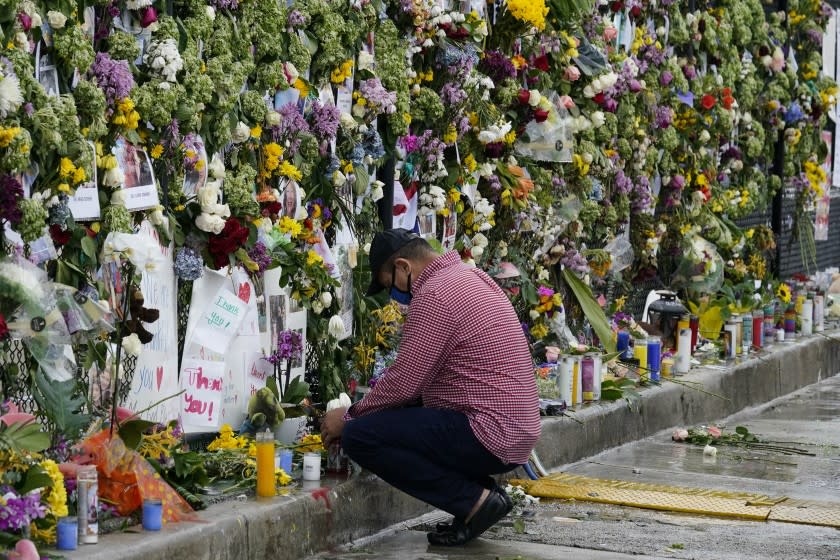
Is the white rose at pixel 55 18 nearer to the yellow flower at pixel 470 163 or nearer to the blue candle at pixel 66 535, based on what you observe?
the blue candle at pixel 66 535

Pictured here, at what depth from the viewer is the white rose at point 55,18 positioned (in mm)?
5516

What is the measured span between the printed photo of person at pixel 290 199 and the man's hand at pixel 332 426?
1051 mm

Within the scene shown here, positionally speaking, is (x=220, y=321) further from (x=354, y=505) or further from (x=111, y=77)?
(x=111, y=77)

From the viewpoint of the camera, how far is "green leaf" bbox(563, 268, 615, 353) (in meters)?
10.0

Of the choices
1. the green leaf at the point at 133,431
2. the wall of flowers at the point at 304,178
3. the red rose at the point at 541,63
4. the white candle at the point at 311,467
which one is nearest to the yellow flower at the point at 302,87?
the wall of flowers at the point at 304,178

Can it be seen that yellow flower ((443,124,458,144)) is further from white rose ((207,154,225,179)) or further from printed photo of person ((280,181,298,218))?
white rose ((207,154,225,179))

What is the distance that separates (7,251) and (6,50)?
0.70 metres

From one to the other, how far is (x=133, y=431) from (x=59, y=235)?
30.2 inches

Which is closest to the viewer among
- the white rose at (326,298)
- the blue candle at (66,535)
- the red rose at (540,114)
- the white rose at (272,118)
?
the blue candle at (66,535)

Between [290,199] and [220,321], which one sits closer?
[220,321]

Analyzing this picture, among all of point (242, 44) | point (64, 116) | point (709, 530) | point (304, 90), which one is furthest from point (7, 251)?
point (709, 530)

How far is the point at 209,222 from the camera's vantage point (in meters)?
6.46

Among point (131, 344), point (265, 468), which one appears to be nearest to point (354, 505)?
point (265, 468)

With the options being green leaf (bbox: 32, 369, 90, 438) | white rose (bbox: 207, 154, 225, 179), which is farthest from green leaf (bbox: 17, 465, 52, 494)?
white rose (bbox: 207, 154, 225, 179)
